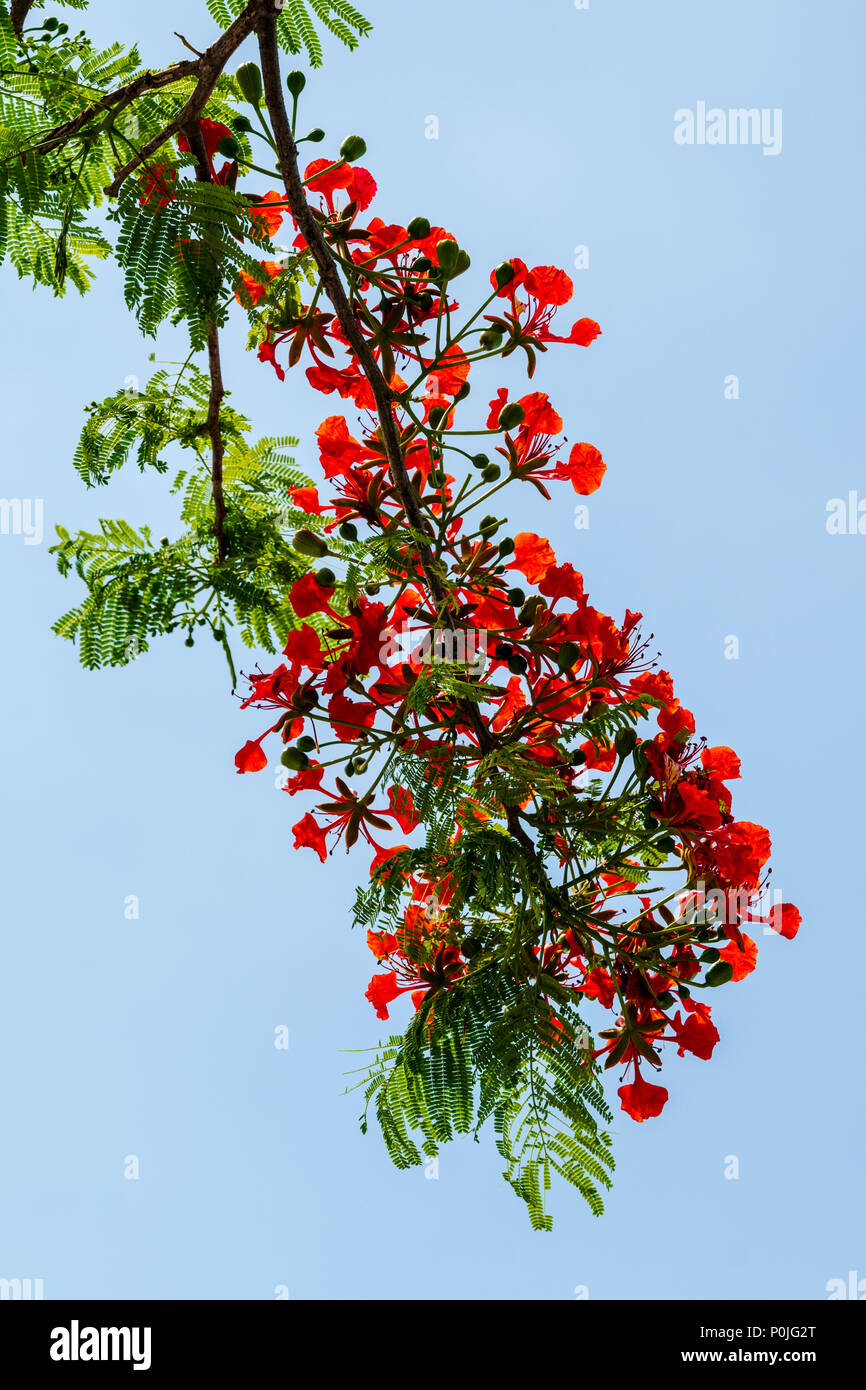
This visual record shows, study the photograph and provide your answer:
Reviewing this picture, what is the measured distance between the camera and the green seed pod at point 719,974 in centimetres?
201

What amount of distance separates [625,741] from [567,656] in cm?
20

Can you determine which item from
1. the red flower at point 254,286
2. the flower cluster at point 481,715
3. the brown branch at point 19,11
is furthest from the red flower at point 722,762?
the brown branch at point 19,11

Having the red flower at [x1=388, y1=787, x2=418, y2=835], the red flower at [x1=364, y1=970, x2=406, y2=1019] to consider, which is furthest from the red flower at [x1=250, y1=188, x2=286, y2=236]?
the red flower at [x1=364, y1=970, x2=406, y2=1019]

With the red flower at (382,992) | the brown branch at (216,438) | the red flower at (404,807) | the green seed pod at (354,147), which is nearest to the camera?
the red flower at (404,807)

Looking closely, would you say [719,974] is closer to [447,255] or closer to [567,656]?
[567,656]

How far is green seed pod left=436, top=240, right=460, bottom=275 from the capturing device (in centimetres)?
211

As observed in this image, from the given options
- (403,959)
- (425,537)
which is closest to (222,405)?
(425,537)

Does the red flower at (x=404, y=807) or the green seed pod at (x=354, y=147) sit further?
the green seed pod at (x=354, y=147)

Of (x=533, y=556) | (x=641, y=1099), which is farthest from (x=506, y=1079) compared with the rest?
(x=533, y=556)

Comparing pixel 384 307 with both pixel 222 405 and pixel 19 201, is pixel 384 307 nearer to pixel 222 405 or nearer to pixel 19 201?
pixel 19 201

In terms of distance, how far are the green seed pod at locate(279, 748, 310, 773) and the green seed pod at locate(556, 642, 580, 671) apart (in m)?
0.53

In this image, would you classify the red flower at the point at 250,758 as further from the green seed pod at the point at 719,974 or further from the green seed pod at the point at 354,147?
the green seed pod at the point at 354,147

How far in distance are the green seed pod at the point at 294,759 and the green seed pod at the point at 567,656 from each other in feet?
1.73

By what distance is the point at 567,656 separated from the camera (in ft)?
6.73
